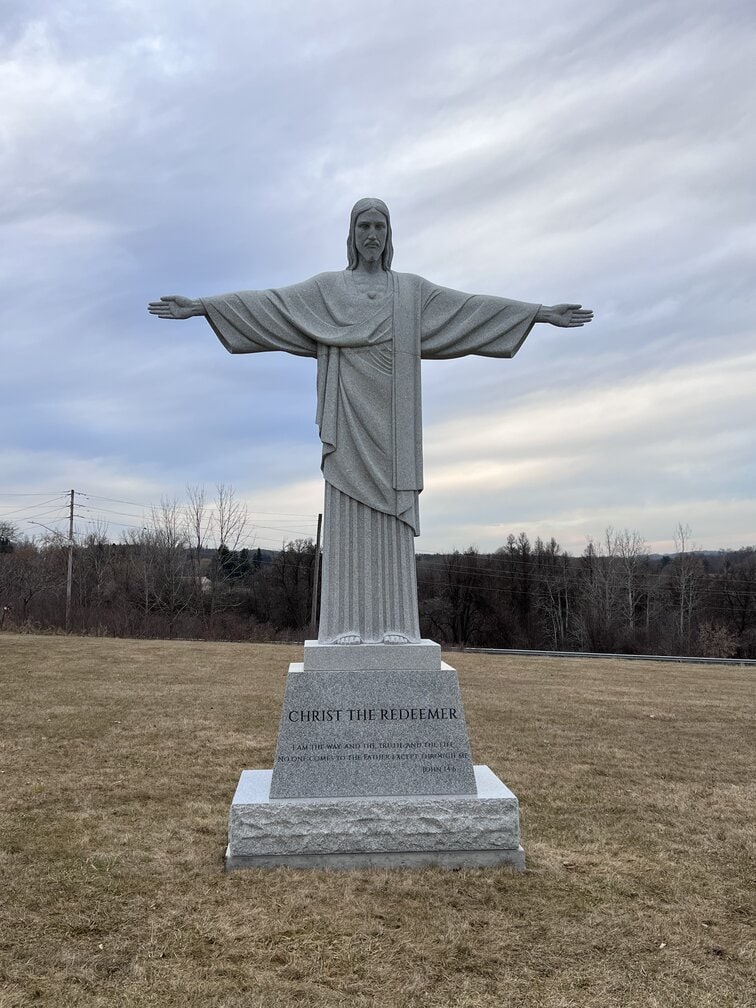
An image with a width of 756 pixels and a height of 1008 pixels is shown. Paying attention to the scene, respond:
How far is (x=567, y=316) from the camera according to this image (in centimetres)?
561

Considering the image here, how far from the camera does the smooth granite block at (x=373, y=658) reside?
4965 mm

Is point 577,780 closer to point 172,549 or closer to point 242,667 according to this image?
point 242,667

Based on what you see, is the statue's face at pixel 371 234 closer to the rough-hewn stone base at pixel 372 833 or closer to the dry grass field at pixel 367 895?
the rough-hewn stone base at pixel 372 833

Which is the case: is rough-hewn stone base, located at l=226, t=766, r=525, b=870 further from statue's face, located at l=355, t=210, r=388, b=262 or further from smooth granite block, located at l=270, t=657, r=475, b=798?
statue's face, located at l=355, t=210, r=388, b=262

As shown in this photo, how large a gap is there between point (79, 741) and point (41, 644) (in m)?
11.5

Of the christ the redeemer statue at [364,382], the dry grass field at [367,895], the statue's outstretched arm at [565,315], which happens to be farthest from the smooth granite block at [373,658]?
the statue's outstretched arm at [565,315]

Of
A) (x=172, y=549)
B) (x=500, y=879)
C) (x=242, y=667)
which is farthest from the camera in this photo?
(x=172, y=549)

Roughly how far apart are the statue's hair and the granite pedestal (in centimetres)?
277

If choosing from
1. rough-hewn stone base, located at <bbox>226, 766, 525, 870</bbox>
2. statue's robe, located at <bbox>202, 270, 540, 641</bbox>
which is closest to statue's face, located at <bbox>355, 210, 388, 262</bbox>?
statue's robe, located at <bbox>202, 270, 540, 641</bbox>

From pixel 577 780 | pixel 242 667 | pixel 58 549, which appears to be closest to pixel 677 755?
pixel 577 780

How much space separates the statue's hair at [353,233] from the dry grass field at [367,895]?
13.5 ft

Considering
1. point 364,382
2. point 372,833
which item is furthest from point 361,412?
point 372,833

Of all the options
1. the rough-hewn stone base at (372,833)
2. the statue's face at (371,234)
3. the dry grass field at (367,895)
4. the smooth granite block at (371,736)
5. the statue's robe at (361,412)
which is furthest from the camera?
the statue's face at (371,234)

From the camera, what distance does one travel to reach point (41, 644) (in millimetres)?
18781
